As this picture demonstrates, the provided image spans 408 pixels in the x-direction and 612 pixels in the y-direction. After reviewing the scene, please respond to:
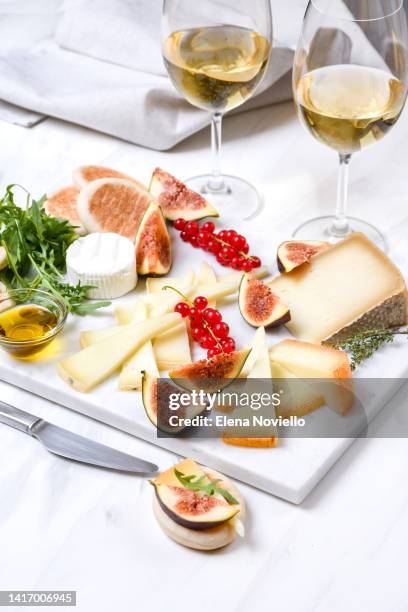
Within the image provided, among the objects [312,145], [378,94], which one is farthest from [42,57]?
[378,94]

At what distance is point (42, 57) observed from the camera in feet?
9.48

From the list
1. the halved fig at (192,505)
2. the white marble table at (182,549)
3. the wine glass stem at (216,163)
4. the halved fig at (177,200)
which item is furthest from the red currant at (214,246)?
the halved fig at (192,505)

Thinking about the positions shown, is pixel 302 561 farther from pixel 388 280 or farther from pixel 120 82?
pixel 120 82

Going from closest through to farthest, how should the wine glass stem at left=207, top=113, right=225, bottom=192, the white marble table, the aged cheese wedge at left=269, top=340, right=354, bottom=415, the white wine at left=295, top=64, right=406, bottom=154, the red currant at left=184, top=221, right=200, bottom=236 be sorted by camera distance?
the white marble table → the aged cheese wedge at left=269, top=340, right=354, bottom=415 → the white wine at left=295, top=64, right=406, bottom=154 → the red currant at left=184, top=221, right=200, bottom=236 → the wine glass stem at left=207, top=113, right=225, bottom=192

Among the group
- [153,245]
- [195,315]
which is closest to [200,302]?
[195,315]

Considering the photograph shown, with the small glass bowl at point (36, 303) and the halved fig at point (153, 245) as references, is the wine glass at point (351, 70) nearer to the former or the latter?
the halved fig at point (153, 245)

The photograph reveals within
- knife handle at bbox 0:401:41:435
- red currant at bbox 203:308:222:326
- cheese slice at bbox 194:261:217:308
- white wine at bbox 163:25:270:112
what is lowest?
knife handle at bbox 0:401:41:435

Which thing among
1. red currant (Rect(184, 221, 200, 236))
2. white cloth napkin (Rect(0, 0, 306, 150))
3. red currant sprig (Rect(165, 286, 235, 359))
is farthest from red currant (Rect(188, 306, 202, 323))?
white cloth napkin (Rect(0, 0, 306, 150))

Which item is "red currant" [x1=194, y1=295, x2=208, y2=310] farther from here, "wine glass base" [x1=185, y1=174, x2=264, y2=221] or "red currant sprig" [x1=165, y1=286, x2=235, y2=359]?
"wine glass base" [x1=185, y1=174, x2=264, y2=221]

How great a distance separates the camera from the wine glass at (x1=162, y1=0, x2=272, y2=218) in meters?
2.17

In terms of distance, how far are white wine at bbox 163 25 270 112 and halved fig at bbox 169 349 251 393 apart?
0.71 meters

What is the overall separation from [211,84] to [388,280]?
2.08 feet

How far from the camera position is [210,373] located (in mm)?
1811

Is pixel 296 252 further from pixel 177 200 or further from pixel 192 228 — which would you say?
pixel 177 200
